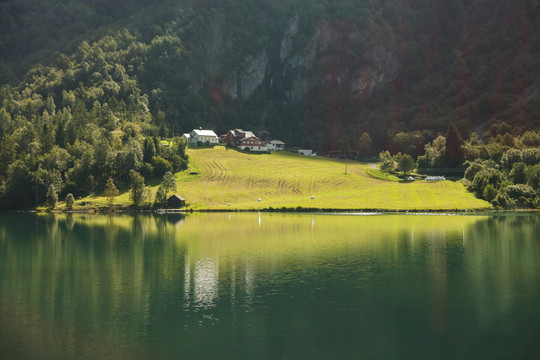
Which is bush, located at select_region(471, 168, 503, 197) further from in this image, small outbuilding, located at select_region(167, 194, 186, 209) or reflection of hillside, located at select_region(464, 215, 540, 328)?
small outbuilding, located at select_region(167, 194, 186, 209)

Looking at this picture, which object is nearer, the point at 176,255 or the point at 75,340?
the point at 75,340

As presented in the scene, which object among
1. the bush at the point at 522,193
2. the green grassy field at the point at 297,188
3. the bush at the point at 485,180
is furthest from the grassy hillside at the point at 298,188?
the bush at the point at 522,193

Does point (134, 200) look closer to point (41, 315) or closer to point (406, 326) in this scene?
point (41, 315)

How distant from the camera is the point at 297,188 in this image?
144m

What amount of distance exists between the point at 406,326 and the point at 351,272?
1731 cm

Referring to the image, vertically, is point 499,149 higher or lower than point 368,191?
higher

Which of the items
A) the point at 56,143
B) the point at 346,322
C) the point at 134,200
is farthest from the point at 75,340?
the point at 56,143

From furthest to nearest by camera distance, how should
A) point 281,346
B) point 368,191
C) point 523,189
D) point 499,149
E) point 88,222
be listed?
point 499,149, point 368,191, point 523,189, point 88,222, point 281,346

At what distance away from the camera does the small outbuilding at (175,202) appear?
12975 centimetres

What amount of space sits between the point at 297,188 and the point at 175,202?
31.6 metres

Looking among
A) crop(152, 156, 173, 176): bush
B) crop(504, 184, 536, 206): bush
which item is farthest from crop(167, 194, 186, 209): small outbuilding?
crop(504, 184, 536, 206): bush

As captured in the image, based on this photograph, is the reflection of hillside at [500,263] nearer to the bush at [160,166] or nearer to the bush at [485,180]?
the bush at [485,180]

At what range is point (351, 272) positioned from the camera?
55.8 m

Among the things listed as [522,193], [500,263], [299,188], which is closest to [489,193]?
[522,193]
